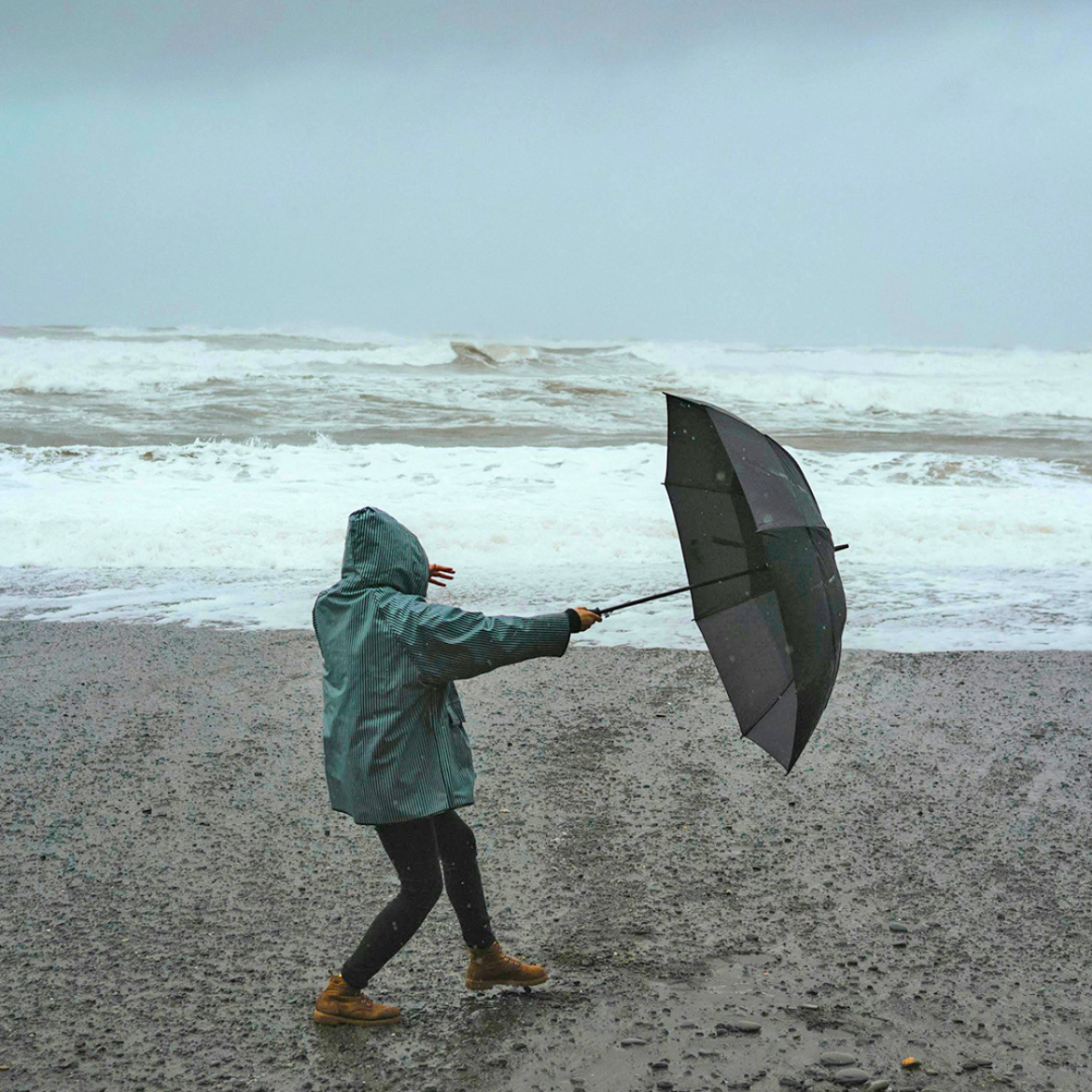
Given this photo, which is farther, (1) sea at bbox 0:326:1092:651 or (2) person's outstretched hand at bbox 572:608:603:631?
(1) sea at bbox 0:326:1092:651

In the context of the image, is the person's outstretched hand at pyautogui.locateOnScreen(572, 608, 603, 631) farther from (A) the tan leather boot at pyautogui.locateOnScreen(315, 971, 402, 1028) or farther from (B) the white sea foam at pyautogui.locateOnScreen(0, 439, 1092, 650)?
(B) the white sea foam at pyautogui.locateOnScreen(0, 439, 1092, 650)

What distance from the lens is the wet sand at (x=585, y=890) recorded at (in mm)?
2787

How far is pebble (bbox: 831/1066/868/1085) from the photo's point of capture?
2645mm

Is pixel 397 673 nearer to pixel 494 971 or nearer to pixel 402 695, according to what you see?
pixel 402 695

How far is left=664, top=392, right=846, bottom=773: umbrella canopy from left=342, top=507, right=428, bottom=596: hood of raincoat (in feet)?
2.46

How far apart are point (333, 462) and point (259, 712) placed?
9.73m

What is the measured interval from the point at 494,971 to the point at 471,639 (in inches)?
40.8

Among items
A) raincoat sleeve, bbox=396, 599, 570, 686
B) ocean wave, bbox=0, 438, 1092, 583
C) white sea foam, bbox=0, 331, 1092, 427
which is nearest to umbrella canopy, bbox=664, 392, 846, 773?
raincoat sleeve, bbox=396, 599, 570, 686

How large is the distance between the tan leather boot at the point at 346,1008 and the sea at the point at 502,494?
3.92 m

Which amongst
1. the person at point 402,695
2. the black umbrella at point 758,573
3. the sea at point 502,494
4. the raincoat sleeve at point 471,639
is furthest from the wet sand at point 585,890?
the sea at point 502,494

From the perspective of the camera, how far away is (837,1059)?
2729mm

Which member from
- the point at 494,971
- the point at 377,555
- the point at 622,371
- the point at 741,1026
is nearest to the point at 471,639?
the point at 377,555

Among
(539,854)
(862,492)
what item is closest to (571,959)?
(539,854)

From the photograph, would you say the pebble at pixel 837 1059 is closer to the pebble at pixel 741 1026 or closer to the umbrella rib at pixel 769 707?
the pebble at pixel 741 1026
